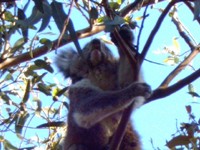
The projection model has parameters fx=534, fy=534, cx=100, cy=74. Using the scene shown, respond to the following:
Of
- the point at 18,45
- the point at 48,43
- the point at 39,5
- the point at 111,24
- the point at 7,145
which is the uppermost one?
the point at 39,5

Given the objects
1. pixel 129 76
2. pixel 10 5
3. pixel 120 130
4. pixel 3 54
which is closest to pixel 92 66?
pixel 129 76

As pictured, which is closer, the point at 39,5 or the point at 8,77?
the point at 39,5

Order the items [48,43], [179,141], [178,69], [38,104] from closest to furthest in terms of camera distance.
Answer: [179,141] → [48,43] → [178,69] → [38,104]

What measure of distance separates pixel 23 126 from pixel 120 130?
125 centimetres

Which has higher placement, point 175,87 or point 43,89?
point 175,87

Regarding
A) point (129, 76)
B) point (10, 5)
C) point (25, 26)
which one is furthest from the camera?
point (129, 76)

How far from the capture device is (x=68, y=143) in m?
3.67

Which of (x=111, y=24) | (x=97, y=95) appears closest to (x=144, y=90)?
(x=97, y=95)

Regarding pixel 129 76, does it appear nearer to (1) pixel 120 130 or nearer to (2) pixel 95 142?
(2) pixel 95 142

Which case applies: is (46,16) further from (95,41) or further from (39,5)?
(95,41)

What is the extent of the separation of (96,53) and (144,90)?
776 mm

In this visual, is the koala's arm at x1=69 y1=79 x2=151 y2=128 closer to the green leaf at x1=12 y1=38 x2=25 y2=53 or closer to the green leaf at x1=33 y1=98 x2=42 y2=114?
the green leaf at x1=33 y1=98 x2=42 y2=114

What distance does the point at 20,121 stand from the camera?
358 centimetres

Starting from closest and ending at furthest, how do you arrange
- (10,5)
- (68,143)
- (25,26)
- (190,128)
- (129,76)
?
(25,26), (190,128), (10,5), (129,76), (68,143)
